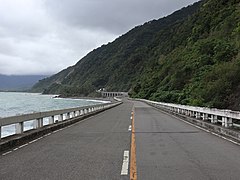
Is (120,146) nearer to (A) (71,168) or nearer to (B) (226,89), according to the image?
(A) (71,168)

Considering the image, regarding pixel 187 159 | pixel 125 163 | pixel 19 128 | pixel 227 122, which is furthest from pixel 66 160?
pixel 227 122

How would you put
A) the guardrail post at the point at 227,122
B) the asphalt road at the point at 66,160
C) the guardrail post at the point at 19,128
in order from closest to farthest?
1. the asphalt road at the point at 66,160
2. the guardrail post at the point at 19,128
3. the guardrail post at the point at 227,122

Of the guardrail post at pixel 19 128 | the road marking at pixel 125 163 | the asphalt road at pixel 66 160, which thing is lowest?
the asphalt road at pixel 66 160

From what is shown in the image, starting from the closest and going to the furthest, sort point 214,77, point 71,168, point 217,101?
point 71,168
point 217,101
point 214,77

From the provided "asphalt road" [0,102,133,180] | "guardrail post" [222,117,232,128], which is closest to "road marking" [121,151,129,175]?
"asphalt road" [0,102,133,180]

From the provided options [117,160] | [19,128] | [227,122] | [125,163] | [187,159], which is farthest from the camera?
[227,122]

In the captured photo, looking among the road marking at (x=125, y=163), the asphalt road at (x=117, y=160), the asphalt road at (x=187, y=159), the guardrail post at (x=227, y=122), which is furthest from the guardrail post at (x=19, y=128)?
the guardrail post at (x=227, y=122)

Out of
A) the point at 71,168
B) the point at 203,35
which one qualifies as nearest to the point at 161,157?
the point at 71,168

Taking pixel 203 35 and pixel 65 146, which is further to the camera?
pixel 203 35

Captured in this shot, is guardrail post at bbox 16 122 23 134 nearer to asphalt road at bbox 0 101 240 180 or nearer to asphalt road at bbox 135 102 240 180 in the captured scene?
asphalt road at bbox 0 101 240 180

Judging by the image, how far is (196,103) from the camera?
37406 millimetres

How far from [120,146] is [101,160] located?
8.08 ft

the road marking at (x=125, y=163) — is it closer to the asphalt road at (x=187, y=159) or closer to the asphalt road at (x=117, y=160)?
the asphalt road at (x=117, y=160)

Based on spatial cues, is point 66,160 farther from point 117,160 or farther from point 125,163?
point 125,163
